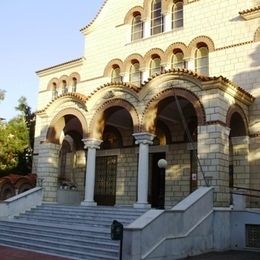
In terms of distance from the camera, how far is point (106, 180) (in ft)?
68.9

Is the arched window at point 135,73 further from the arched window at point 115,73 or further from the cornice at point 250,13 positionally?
the cornice at point 250,13

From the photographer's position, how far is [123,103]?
1673cm

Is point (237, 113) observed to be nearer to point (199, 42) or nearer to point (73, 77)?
point (199, 42)

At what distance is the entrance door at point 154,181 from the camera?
19.3 meters

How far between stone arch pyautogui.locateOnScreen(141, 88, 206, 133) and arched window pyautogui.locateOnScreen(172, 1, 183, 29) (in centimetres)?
543

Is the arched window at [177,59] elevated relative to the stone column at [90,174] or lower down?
elevated

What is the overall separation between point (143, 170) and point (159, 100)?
262 cm

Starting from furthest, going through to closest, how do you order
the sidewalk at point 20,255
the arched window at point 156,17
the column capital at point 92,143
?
the arched window at point 156,17
the column capital at point 92,143
the sidewalk at point 20,255

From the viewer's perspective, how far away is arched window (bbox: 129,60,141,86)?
20.3 metres

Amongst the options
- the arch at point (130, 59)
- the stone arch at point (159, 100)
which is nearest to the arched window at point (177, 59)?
the arch at point (130, 59)

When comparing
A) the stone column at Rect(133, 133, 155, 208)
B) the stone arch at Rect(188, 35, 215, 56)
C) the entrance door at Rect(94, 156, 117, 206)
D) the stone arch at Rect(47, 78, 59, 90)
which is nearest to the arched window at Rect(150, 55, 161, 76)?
the stone arch at Rect(188, 35, 215, 56)

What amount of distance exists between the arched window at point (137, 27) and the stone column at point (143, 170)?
6936 mm

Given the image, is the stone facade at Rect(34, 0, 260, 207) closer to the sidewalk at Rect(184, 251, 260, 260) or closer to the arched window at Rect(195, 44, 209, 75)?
the arched window at Rect(195, 44, 209, 75)

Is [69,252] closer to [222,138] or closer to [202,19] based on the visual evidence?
[222,138]
